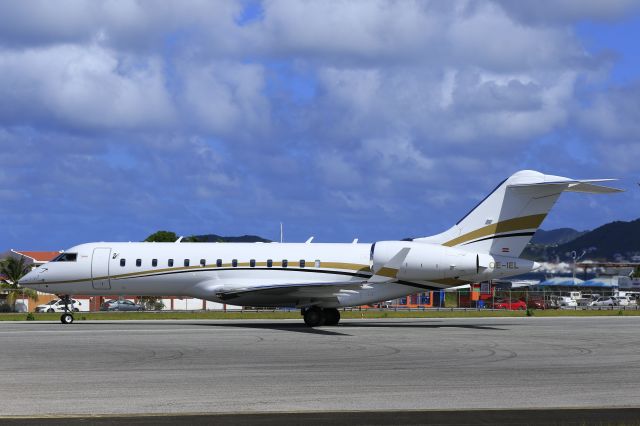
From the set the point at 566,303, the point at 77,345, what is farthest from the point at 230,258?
the point at 566,303

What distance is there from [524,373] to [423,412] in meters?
6.21

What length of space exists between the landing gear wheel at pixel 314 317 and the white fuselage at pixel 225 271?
17.6 inches

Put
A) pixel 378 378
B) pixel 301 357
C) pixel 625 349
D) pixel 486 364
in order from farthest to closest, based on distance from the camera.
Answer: pixel 625 349 → pixel 301 357 → pixel 486 364 → pixel 378 378

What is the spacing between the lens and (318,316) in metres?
34.7

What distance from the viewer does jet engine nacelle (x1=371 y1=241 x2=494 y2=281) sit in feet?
109

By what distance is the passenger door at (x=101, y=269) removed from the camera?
3612cm

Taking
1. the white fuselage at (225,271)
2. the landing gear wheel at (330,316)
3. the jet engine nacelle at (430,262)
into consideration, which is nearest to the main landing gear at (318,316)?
the landing gear wheel at (330,316)

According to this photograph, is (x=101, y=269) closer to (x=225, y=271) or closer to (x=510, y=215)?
(x=225, y=271)

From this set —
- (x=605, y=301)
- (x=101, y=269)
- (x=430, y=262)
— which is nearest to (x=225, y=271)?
(x=101, y=269)

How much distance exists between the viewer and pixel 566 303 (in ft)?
253

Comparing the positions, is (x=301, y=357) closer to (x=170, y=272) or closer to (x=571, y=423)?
(x=571, y=423)

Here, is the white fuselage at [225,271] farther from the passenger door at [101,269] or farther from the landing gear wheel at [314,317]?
the landing gear wheel at [314,317]

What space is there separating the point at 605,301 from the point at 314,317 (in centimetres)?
5759

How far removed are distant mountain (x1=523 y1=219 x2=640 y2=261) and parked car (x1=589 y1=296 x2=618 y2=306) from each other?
7185 millimetres
